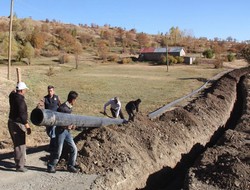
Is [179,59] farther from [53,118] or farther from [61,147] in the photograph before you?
[53,118]

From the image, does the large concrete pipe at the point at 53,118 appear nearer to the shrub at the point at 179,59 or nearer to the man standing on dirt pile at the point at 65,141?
the man standing on dirt pile at the point at 65,141

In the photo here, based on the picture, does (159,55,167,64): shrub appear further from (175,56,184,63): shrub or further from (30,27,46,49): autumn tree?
(30,27,46,49): autumn tree

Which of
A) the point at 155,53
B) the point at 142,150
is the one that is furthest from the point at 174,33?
the point at 142,150

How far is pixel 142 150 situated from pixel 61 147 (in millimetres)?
2713

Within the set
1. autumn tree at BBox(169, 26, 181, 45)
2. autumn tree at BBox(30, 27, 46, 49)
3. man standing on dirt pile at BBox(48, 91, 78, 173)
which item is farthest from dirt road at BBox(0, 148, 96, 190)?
autumn tree at BBox(169, 26, 181, 45)

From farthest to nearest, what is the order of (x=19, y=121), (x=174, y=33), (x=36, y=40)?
(x=174, y=33), (x=36, y=40), (x=19, y=121)

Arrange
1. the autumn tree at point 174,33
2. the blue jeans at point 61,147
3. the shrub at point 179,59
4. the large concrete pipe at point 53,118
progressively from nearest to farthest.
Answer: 1. the large concrete pipe at point 53,118
2. the blue jeans at point 61,147
3. the shrub at point 179,59
4. the autumn tree at point 174,33

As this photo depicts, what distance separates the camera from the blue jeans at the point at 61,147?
7883mm

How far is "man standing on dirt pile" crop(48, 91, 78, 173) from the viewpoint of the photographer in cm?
789

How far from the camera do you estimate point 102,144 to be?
30.0ft

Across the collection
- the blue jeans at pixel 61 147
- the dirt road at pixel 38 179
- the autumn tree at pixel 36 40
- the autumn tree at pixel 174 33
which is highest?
the autumn tree at pixel 174 33

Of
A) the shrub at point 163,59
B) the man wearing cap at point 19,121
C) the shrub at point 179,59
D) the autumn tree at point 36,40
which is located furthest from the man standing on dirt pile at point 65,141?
the autumn tree at point 36,40

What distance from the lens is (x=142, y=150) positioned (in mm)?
9969

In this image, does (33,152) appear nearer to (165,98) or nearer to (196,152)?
(196,152)
